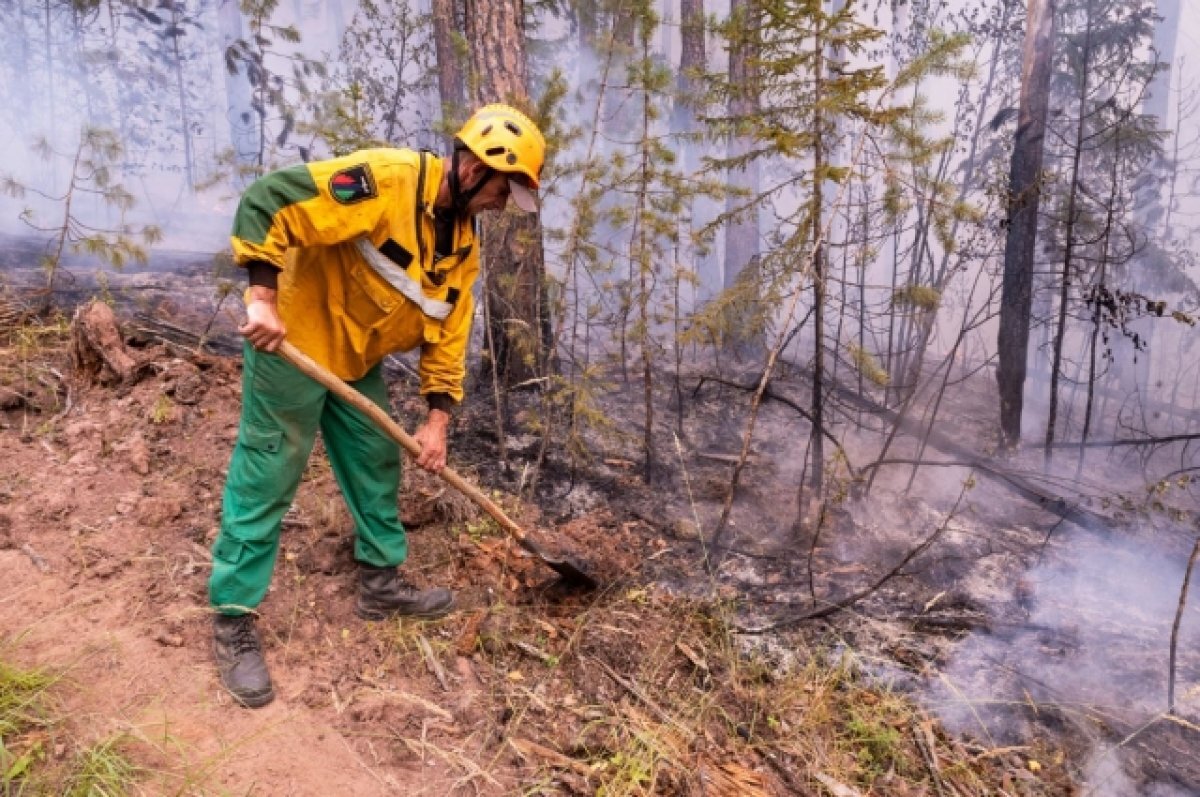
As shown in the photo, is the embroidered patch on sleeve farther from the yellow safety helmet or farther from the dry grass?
the dry grass

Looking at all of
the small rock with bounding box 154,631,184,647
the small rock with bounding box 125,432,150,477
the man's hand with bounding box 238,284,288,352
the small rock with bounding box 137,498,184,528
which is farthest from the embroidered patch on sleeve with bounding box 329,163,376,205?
the small rock with bounding box 125,432,150,477

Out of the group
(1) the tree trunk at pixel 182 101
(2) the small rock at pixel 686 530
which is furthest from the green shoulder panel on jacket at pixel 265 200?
(1) the tree trunk at pixel 182 101

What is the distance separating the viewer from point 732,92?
4746 millimetres

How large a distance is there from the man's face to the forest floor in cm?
194

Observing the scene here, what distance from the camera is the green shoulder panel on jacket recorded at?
2.49 m

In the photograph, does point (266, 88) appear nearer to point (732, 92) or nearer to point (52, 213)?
point (52, 213)

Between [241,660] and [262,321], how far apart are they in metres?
1.35

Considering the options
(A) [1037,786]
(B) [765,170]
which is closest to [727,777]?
(A) [1037,786]

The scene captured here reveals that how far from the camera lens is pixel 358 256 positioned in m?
2.84

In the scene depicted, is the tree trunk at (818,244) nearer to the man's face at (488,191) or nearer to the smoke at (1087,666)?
the smoke at (1087,666)

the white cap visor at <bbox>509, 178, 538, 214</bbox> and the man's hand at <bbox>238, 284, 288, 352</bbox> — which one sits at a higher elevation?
the white cap visor at <bbox>509, 178, 538, 214</bbox>

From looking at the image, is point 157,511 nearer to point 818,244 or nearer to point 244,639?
point 244,639

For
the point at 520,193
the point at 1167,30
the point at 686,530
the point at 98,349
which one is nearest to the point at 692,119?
the point at 1167,30

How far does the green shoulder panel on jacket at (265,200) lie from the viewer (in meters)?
2.49
